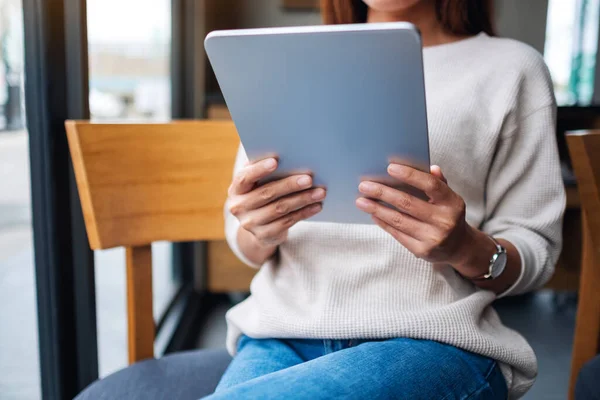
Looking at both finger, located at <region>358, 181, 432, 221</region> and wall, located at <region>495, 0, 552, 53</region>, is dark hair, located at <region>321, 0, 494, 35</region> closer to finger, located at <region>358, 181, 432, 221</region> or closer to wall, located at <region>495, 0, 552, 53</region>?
finger, located at <region>358, 181, 432, 221</region>

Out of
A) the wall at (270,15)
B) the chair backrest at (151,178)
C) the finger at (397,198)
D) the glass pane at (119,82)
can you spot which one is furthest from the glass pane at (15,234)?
the wall at (270,15)

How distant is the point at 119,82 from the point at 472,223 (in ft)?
3.80

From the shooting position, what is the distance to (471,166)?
2.68 ft

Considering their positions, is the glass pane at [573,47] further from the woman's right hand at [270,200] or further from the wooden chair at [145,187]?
the woman's right hand at [270,200]

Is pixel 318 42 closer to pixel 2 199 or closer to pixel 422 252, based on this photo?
pixel 422 252

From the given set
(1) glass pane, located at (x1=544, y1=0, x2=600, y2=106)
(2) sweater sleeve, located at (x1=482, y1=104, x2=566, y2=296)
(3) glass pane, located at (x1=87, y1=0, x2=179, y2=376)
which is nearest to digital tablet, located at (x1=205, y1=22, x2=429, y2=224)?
(2) sweater sleeve, located at (x1=482, y1=104, x2=566, y2=296)

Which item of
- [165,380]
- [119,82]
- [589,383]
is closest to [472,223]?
[589,383]

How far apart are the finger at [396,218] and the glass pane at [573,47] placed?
3050mm

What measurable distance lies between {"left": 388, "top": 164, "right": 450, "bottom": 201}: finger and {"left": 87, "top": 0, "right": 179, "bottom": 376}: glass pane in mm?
858

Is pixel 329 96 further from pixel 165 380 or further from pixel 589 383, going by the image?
pixel 589 383

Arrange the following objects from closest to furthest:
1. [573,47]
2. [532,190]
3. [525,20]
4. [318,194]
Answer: [318,194]
[532,190]
[525,20]
[573,47]

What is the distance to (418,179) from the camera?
0.60 meters

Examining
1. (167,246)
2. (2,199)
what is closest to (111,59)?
(2,199)

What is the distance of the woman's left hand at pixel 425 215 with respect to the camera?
62cm
